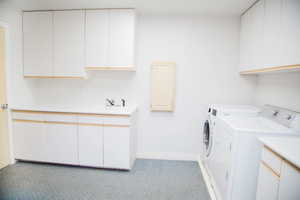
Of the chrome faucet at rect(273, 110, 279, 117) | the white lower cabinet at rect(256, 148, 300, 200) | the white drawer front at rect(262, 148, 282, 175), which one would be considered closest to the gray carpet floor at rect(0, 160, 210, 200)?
the white lower cabinet at rect(256, 148, 300, 200)

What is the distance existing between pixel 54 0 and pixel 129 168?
2661mm

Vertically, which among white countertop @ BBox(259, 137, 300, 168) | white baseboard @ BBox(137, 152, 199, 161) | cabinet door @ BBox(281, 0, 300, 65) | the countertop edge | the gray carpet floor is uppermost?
cabinet door @ BBox(281, 0, 300, 65)

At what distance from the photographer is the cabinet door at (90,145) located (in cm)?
240

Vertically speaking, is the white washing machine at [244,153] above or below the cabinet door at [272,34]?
below

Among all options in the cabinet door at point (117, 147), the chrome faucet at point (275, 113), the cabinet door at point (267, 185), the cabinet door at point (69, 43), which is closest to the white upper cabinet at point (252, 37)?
the chrome faucet at point (275, 113)

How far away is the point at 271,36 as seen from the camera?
1768mm

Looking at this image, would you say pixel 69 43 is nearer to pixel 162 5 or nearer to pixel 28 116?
pixel 28 116

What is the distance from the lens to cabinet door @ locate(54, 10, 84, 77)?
98.8 inches

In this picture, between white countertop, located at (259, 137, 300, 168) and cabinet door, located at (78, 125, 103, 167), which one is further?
cabinet door, located at (78, 125, 103, 167)

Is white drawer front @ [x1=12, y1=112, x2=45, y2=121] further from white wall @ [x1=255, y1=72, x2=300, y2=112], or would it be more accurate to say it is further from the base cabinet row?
white wall @ [x1=255, y1=72, x2=300, y2=112]

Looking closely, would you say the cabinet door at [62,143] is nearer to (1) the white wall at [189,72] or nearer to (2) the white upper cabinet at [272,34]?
(1) the white wall at [189,72]

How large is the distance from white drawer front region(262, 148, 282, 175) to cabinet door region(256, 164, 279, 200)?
49 millimetres

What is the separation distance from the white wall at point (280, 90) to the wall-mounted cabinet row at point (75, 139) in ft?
6.55

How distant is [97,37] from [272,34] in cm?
230
